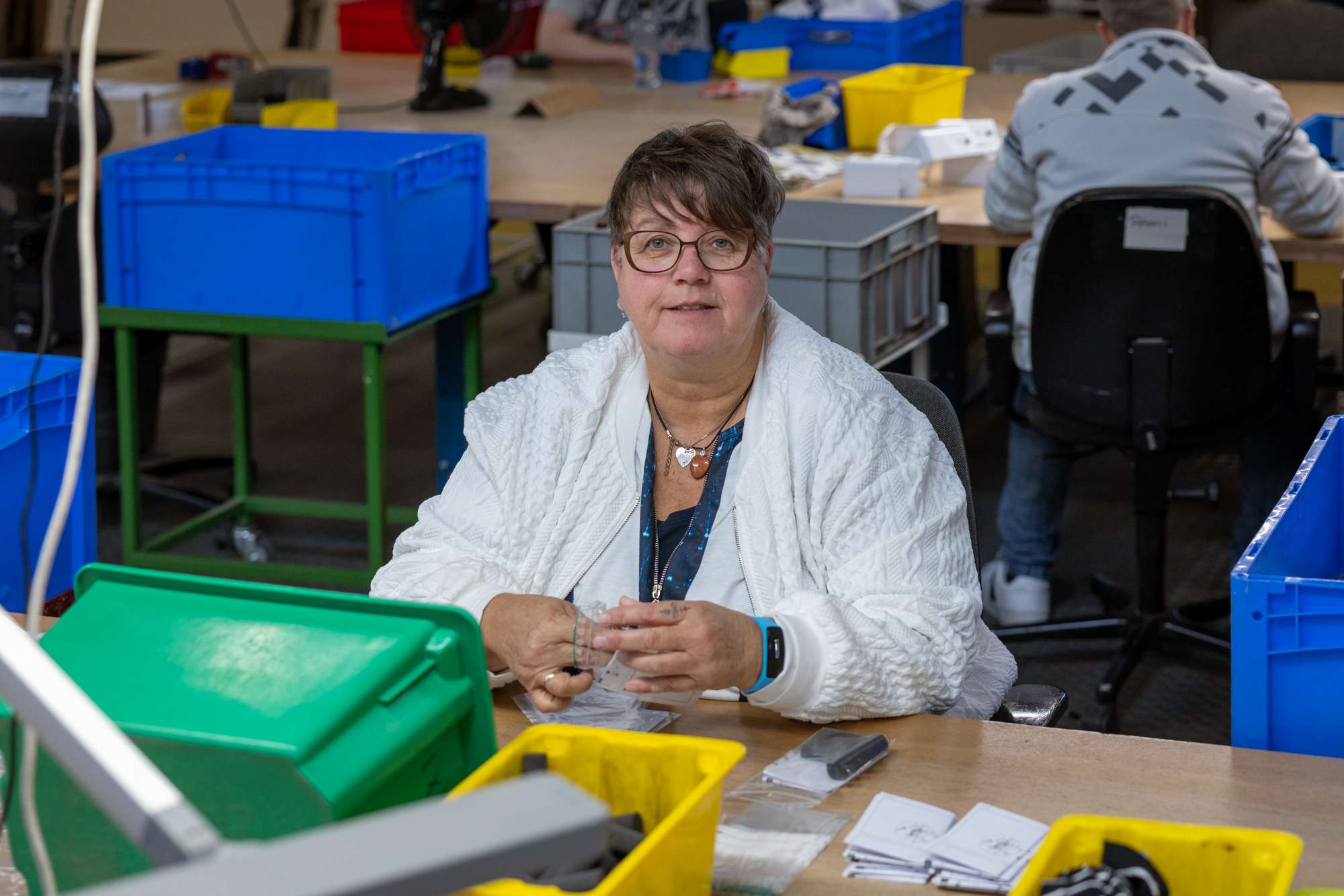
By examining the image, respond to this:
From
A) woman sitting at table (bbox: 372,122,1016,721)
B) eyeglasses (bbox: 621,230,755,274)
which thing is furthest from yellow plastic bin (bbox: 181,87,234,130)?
eyeglasses (bbox: 621,230,755,274)

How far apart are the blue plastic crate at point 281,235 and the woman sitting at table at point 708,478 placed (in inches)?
52.1

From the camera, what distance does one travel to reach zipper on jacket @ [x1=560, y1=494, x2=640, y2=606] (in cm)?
184

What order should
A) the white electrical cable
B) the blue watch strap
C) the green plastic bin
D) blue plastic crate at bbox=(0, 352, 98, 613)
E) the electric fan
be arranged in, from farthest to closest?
the electric fan → blue plastic crate at bbox=(0, 352, 98, 613) → the blue watch strap → the green plastic bin → the white electrical cable

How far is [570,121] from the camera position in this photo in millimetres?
4453

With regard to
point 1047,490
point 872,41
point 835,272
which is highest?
point 872,41

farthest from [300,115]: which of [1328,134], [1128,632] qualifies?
[1328,134]

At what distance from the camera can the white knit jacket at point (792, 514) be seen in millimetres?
1649

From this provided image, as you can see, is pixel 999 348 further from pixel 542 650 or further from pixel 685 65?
pixel 685 65

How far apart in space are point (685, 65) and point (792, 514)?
354 cm

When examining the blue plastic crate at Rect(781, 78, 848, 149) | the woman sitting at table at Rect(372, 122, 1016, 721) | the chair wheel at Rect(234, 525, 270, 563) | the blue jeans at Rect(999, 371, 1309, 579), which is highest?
the blue plastic crate at Rect(781, 78, 848, 149)

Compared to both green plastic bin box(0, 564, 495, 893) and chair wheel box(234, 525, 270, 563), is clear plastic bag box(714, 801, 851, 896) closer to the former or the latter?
green plastic bin box(0, 564, 495, 893)

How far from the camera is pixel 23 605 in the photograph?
6.41 feet

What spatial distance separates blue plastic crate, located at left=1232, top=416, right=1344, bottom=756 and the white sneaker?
6.11 ft

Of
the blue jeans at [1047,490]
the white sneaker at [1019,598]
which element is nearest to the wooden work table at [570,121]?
the blue jeans at [1047,490]
